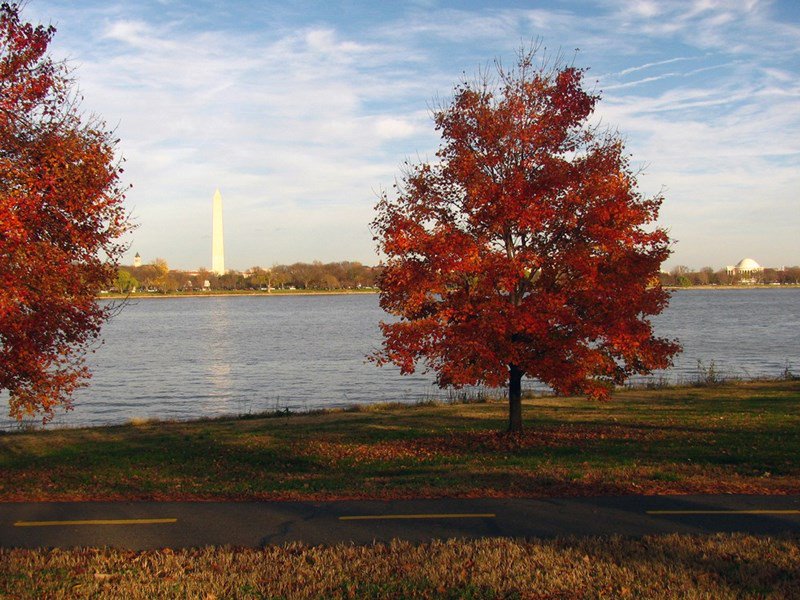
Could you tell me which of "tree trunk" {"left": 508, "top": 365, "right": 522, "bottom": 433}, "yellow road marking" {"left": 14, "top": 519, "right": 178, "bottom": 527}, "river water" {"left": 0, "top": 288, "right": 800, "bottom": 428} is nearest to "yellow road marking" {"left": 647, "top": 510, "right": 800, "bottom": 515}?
"yellow road marking" {"left": 14, "top": 519, "right": 178, "bottom": 527}

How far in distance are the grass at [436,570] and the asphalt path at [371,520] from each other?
59 cm

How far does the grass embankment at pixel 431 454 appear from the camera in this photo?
1216 cm

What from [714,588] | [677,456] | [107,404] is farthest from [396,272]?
[107,404]

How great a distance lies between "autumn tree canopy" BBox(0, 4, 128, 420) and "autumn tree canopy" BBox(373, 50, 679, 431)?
5.58 metres

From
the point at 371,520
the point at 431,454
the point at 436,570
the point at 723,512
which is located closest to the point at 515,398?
the point at 431,454

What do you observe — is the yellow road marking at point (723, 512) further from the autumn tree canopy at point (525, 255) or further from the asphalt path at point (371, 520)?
the autumn tree canopy at point (525, 255)

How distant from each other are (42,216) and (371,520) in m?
7.23

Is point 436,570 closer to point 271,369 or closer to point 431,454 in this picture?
point 431,454

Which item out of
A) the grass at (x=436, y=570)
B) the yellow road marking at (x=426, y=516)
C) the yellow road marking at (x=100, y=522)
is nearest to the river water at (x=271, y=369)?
the yellow road marking at (x=100, y=522)

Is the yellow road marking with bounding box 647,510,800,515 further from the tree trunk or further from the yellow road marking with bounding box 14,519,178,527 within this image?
the tree trunk

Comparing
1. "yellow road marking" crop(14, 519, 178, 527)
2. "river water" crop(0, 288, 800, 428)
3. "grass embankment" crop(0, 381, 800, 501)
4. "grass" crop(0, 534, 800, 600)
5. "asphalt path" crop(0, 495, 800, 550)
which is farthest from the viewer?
"river water" crop(0, 288, 800, 428)

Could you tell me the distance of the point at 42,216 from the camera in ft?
40.6

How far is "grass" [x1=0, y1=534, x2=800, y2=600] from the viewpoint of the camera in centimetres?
726

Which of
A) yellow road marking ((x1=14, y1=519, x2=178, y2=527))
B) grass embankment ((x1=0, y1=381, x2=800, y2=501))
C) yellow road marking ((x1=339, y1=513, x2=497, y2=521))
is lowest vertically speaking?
grass embankment ((x1=0, y1=381, x2=800, y2=501))
